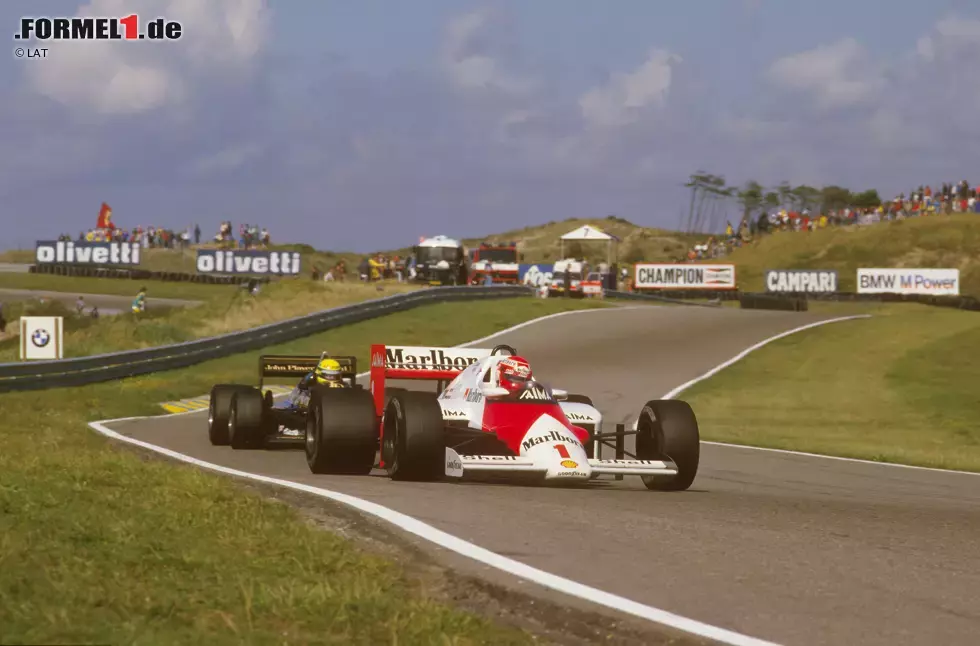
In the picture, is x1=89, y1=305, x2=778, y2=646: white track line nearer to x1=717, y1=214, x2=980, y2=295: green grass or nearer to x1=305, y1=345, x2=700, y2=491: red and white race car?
x1=305, y1=345, x2=700, y2=491: red and white race car

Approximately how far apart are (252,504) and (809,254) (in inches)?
3692

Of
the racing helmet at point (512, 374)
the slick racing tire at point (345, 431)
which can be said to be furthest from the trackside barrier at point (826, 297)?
the slick racing tire at point (345, 431)

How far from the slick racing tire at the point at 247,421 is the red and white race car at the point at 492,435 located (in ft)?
14.0

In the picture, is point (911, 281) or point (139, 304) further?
point (911, 281)

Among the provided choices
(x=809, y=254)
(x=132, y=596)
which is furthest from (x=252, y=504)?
(x=809, y=254)

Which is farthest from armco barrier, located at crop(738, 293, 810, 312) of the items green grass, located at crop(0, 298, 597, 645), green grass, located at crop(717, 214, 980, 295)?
green grass, located at crop(0, 298, 597, 645)

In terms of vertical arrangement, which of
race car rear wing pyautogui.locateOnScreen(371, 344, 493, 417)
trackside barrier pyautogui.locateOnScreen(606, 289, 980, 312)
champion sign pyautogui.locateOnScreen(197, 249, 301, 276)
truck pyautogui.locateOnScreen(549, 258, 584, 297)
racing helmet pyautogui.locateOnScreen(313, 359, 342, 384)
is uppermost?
champion sign pyautogui.locateOnScreen(197, 249, 301, 276)

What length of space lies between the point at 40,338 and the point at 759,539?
2290cm

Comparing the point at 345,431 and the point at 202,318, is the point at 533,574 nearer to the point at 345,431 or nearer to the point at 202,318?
the point at 345,431

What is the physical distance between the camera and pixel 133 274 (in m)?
77.5

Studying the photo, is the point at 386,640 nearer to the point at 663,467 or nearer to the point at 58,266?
the point at 663,467

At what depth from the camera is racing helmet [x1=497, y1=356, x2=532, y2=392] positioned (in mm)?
11336

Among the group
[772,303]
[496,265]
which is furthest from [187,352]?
[772,303]

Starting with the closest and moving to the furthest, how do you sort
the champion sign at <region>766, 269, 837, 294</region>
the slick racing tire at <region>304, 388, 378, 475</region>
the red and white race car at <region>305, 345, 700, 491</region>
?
the red and white race car at <region>305, 345, 700, 491</region>, the slick racing tire at <region>304, 388, 378, 475</region>, the champion sign at <region>766, 269, 837, 294</region>
